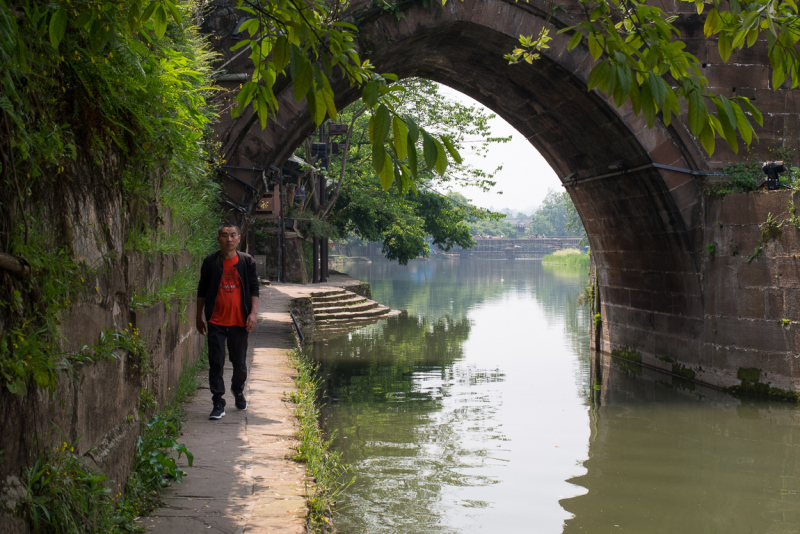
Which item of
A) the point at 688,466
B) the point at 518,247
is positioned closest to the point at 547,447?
the point at 688,466

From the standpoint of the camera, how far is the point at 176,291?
5.25 meters

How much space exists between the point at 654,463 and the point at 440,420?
2240 millimetres

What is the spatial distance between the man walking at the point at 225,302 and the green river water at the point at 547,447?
130 cm

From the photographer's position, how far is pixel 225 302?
5.33 meters

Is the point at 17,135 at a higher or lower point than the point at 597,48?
lower

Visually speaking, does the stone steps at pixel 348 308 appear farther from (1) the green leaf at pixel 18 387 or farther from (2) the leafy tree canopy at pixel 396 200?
(1) the green leaf at pixel 18 387

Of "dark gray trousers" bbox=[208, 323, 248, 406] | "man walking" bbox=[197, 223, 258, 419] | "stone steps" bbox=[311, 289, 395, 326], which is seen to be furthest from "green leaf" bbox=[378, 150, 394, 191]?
"stone steps" bbox=[311, 289, 395, 326]

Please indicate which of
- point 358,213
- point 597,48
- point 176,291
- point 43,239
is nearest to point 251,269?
point 176,291

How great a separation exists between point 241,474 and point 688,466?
434 centimetres

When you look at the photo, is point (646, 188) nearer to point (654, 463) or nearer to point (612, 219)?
point (612, 219)

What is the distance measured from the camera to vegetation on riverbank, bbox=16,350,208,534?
2359 millimetres

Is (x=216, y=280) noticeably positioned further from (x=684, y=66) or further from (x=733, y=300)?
(x=733, y=300)

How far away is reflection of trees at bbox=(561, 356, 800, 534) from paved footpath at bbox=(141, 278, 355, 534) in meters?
→ 2.09

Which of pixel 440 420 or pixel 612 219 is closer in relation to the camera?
pixel 440 420
